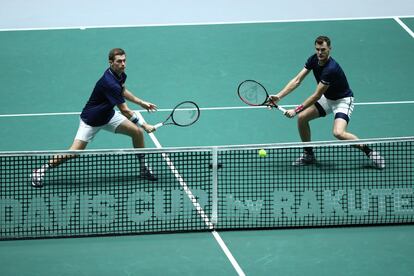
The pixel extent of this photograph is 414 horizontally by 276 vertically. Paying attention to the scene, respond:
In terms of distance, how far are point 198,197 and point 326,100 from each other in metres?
2.43

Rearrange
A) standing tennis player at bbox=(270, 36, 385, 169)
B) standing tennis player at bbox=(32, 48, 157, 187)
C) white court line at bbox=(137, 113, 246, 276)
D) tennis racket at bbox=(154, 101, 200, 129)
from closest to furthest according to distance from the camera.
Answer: white court line at bbox=(137, 113, 246, 276) < standing tennis player at bbox=(32, 48, 157, 187) < tennis racket at bbox=(154, 101, 200, 129) < standing tennis player at bbox=(270, 36, 385, 169)

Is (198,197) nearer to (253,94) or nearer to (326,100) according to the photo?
(253,94)

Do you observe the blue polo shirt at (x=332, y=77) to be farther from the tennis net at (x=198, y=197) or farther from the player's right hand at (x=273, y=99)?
the tennis net at (x=198, y=197)

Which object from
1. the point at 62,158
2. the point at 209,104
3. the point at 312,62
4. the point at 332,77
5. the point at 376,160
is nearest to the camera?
the point at 62,158

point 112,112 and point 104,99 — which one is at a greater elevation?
point 104,99

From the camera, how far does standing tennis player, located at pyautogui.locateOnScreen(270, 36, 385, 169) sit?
502 inches

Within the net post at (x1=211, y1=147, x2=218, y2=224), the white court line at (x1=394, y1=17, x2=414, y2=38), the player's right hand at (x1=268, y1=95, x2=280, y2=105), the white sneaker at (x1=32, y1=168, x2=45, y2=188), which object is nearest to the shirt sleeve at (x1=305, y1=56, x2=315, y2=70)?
the player's right hand at (x1=268, y1=95, x2=280, y2=105)

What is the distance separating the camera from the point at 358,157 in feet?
43.2

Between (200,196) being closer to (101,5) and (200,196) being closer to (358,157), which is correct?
(358,157)

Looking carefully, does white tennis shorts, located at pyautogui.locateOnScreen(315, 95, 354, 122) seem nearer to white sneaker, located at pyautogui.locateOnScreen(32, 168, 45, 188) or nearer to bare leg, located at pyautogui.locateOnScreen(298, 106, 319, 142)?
bare leg, located at pyautogui.locateOnScreen(298, 106, 319, 142)

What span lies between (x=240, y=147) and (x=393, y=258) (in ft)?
6.37

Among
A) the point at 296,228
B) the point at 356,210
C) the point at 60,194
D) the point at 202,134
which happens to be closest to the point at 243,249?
the point at 296,228

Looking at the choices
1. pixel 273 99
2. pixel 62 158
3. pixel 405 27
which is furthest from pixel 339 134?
pixel 405 27

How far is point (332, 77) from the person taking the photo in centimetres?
1285
